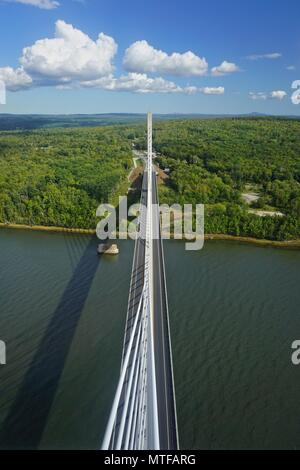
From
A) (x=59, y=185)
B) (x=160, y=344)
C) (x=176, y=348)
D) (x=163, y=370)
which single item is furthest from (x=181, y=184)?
(x=163, y=370)

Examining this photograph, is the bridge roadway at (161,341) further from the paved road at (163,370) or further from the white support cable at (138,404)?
the white support cable at (138,404)

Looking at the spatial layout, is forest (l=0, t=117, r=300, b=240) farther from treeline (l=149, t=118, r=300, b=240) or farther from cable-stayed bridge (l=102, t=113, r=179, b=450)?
cable-stayed bridge (l=102, t=113, r=179, b=450)

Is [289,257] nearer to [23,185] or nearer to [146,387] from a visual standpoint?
[146,387]

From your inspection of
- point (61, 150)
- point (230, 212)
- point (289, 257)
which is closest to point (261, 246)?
point (289, 257)

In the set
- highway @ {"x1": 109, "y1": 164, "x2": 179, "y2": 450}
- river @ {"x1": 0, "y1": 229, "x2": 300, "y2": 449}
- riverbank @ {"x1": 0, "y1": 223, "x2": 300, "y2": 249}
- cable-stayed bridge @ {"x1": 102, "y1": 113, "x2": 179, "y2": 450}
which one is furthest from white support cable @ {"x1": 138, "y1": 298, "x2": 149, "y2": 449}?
riverbank @ {"x1": 0, "y1": 223, "x2": 300, "y2": 249}

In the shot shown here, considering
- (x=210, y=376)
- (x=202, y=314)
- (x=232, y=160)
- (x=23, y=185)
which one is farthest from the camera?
(x=232, y=160)

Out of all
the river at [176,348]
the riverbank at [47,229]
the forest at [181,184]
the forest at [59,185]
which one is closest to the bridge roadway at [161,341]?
the river at [176,348]
